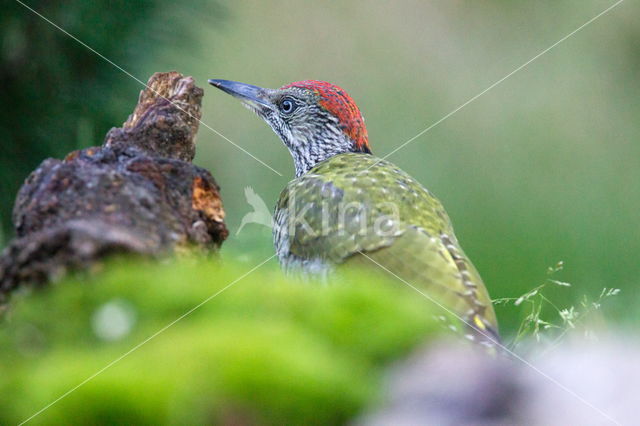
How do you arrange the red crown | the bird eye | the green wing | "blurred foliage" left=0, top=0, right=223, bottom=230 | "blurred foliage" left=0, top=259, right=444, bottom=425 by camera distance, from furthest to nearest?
the bird eye → the red crown → "blurred foliage" left=0, top=0, right=223, bottom=230 → the green wing → "blurred foliage" left=0, top=259, right=444, bottom=425

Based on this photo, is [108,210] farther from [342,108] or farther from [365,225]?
[342,108]

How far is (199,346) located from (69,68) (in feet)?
9.58

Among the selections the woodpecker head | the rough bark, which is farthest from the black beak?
the rough bark

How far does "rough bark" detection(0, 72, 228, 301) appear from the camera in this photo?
6.20ft

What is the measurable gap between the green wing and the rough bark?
2.80ft

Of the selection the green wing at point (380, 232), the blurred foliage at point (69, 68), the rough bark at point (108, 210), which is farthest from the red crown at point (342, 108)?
the rough bark at point (108, 210)

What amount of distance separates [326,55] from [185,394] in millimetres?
6089

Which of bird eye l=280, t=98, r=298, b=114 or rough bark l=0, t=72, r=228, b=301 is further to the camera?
bird eye l=280, t=98, r=298, b=114

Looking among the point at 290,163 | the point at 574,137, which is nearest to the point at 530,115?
the point at 574,137

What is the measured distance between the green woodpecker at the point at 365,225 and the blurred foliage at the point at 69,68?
1.52ft

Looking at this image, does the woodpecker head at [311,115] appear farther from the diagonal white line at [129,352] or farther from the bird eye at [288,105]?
the diagonal white line at [129,352]

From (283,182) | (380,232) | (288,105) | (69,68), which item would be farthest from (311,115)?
(283,182)

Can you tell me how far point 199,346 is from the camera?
1479 millimetres

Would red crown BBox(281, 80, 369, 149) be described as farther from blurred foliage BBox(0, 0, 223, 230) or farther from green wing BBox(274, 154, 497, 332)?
blurred foliage BBox(0, 0, 223, 230)
